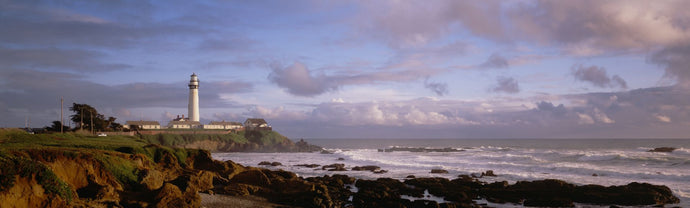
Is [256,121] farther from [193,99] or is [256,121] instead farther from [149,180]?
[149,180]

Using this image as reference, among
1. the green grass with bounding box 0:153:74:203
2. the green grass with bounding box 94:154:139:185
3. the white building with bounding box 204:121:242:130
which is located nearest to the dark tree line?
the white building with bounding box 204:121:242:130

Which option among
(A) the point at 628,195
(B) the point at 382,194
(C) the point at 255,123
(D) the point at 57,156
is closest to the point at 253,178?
(B) the point at 382,194

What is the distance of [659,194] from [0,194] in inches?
1007

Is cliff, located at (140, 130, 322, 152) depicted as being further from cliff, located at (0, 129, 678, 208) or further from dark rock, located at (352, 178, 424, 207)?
dark rock, located at (352, 178, 424, 207)

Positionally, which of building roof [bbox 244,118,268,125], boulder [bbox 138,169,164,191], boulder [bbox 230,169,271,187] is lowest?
boulder [bbox 230,169,271,187]

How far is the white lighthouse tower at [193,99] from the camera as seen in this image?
85062mm

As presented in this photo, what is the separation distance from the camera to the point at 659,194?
20.9 metres

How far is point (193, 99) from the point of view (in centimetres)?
8625

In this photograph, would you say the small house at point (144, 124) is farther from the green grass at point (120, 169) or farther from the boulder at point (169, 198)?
the boulder at point (169, 198)

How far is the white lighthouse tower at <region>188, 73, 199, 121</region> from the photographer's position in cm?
8506

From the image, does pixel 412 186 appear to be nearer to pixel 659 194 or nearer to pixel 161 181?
pixel 659 194

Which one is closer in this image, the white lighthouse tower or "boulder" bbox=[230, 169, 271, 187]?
"boulder" bbox=[230, 169, 271, 187]

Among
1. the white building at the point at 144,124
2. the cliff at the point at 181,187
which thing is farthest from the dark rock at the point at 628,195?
the white building at the point at 144,124

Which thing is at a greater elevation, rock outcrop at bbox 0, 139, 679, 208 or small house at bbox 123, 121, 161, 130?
small house at bbox 123, 121, 161, 130
